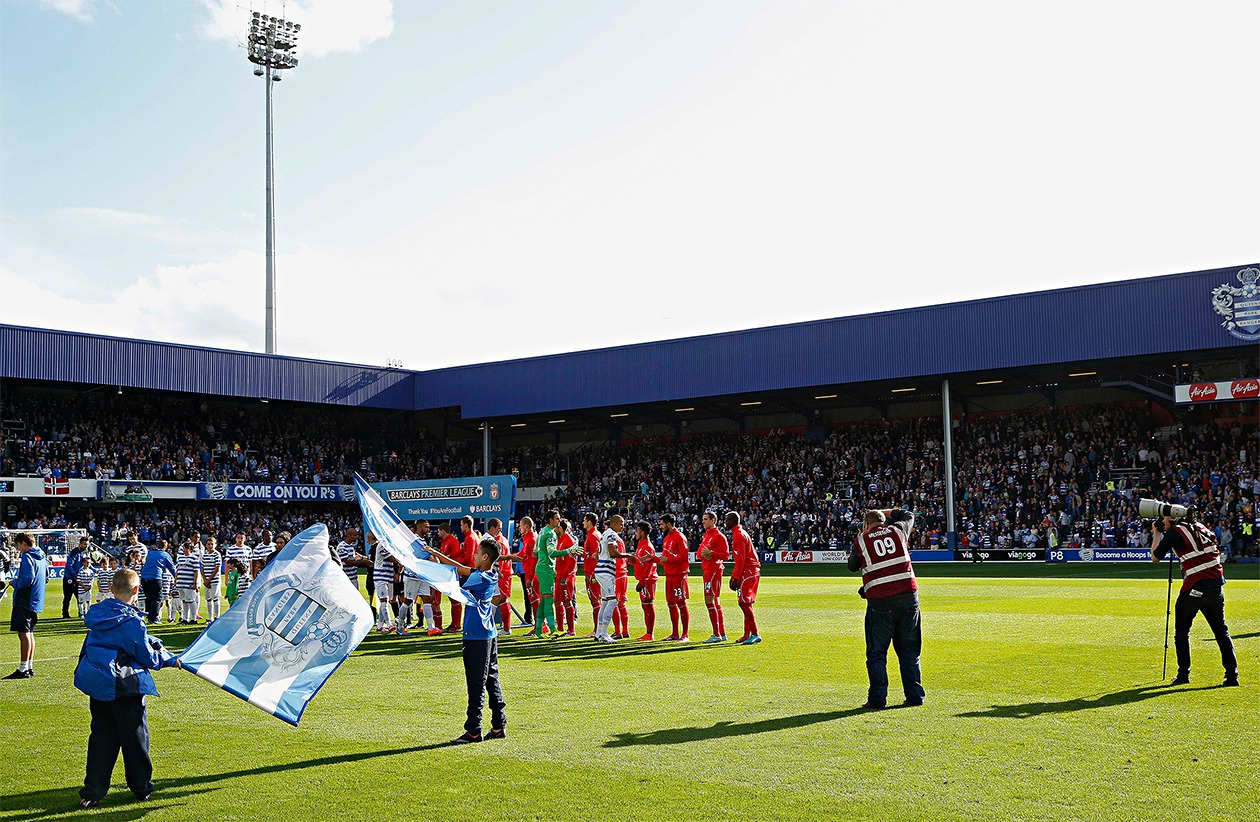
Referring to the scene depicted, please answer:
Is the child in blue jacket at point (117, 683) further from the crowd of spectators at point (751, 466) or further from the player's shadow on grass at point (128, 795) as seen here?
the crowd of spectators at point (751, 466)

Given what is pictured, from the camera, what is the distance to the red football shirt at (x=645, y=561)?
18.0 m

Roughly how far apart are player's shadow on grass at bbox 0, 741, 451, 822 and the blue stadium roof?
37268mm

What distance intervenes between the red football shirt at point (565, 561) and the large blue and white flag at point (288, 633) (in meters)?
9.36

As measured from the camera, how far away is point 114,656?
26.0 feet

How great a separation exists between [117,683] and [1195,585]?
10.6m

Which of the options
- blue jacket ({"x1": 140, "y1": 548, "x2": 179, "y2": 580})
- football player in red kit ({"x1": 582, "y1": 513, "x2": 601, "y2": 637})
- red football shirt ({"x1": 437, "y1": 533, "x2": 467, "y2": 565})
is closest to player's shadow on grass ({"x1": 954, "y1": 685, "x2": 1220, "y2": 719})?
football player in red kit ({"x1": 582, "y1": 513, "x2": 601, "y2": 637})

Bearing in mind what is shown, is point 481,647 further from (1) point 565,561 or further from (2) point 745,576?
(1) point 565,561

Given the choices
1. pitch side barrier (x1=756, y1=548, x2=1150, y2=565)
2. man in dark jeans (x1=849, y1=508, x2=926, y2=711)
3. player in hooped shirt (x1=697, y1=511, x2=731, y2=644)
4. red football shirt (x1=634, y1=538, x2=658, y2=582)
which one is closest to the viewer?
man in dark jeans (x1=849, y1=508, x2=926, y2=711)

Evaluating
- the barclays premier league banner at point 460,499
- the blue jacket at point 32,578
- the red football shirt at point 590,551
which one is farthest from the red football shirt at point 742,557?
the barclays premier league banner at point 460,499

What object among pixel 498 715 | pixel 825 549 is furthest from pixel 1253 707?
pixel 825 549

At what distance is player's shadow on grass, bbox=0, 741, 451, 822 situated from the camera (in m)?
7.73

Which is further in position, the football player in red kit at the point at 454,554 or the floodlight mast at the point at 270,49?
the floodlight mast at the point at 270,49

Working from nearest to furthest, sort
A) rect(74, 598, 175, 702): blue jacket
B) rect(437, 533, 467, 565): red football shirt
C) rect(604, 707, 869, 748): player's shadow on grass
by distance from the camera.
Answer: rect(74, 598, 175, 702): blue jacket → rect(604, 707, 869, 748): player's shadow on grass → rect(437, 533, 467, 565): red football shirt

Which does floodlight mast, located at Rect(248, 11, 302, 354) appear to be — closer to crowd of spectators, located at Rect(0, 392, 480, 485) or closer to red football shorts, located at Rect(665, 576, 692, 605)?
crowd of spectators, located at Rect(0, 392, 480, 485)
